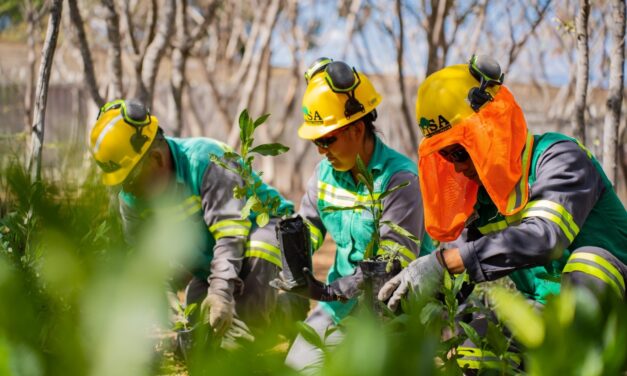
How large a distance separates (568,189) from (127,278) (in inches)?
84.1

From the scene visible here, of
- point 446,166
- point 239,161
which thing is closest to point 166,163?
point 239,161

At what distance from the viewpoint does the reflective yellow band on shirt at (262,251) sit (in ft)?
11.8

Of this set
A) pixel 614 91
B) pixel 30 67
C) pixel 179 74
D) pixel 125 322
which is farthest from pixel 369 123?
pixel 30 67

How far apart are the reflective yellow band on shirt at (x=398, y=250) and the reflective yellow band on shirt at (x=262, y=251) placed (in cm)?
88

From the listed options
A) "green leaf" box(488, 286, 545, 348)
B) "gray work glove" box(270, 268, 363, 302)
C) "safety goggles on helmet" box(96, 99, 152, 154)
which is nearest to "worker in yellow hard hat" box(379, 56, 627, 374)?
"gray work glove" box(270, 268, 363, 302)

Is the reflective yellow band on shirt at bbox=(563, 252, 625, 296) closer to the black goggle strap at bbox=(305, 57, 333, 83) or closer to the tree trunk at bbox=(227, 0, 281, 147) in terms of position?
the black goggle strap at bbox=(305, 57, 333, 83)

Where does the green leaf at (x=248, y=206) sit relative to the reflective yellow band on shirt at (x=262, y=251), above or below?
above

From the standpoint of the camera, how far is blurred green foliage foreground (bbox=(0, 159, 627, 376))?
1.49 ft

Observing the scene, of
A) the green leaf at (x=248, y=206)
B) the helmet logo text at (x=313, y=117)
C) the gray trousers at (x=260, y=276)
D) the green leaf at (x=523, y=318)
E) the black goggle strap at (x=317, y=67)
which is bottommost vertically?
the gray trousers at (x=260, y=276)

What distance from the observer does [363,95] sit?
3.19 meters

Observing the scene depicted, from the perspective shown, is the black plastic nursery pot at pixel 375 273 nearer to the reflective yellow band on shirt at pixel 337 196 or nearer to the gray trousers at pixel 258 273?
the reflective yellow band on shirt at pixel 337 196

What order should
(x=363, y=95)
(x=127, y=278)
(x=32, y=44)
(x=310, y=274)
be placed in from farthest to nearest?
(x=32, y=44) → (x=363, y=95) → (x=310, y=274) → (x=127, y=278)

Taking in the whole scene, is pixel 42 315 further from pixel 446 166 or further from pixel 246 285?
pixel 246 285

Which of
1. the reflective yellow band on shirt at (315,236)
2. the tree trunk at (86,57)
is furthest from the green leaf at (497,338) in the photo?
the tree trunk at (86,57)
